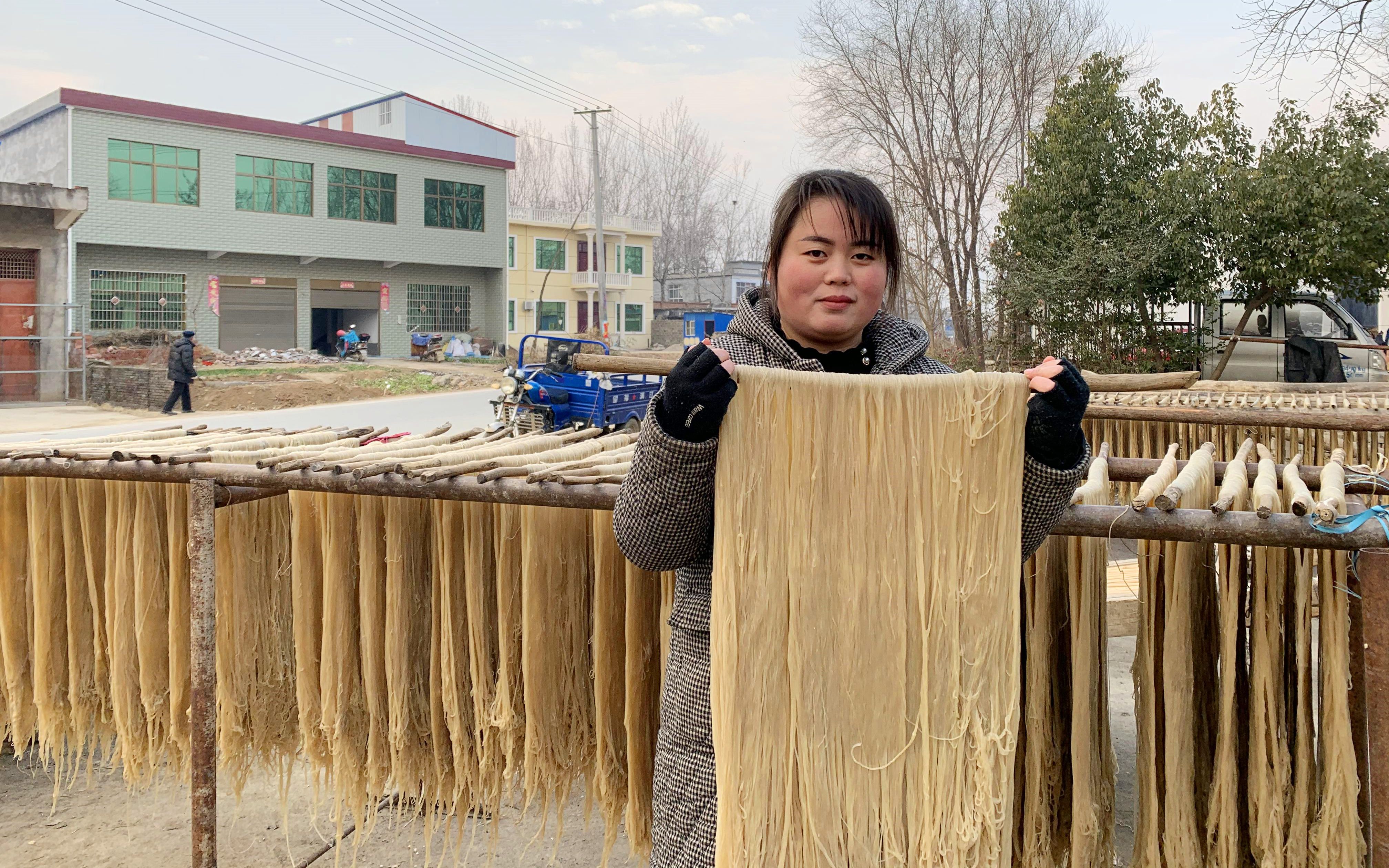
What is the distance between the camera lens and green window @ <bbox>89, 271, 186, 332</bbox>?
25.8 m

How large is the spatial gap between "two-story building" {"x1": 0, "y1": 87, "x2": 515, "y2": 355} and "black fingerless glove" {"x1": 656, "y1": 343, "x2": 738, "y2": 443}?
2679 centimetres

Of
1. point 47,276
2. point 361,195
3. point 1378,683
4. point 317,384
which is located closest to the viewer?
point 1378,683

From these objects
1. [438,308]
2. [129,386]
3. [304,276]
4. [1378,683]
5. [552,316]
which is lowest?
[1378,683]

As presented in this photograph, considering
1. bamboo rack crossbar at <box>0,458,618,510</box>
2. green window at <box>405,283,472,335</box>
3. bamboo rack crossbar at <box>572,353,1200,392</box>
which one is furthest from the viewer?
green window at <box>405,283,472,335</box>

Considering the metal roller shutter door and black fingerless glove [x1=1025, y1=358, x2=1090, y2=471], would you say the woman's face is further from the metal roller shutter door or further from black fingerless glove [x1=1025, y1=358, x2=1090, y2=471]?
the metal roller shutter door

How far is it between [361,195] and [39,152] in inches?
320

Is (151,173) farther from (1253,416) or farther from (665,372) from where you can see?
(665,372)

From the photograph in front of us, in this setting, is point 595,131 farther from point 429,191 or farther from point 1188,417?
point 1188,417

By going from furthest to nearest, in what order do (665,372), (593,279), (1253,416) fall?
(593,279), (1253,416), (665,372)

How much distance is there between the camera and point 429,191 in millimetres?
32625

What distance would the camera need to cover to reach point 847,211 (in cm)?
166

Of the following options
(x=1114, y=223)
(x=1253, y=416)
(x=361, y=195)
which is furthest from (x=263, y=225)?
(x=1253, y=416)

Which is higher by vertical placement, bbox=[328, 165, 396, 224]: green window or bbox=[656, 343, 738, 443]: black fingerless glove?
bbox=[328, 165, 396, 224]: green window

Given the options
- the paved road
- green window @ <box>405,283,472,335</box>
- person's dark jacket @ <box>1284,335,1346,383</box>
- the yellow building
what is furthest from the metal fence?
person's dark jacket @ <box>1284,335,1346,383</box>
